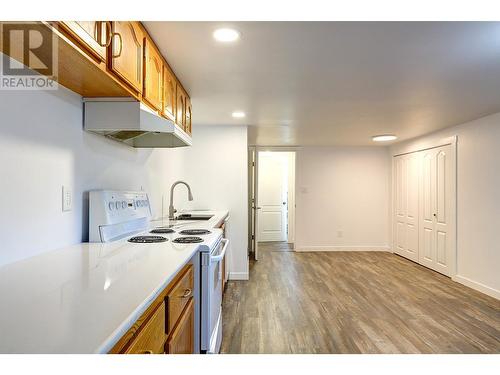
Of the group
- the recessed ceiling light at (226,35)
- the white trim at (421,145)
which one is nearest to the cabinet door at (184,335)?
the recessed ceiling light at (226,35)

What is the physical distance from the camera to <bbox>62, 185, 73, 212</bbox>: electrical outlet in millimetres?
1562

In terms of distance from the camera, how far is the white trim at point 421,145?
4387mm

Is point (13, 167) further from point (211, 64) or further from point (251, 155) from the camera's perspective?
point (251, 155)

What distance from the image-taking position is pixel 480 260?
152 inches

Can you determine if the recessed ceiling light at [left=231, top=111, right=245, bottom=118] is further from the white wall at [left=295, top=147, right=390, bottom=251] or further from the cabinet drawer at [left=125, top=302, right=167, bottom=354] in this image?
the white wall at [left=295, top=147, right=390, bottom=251]

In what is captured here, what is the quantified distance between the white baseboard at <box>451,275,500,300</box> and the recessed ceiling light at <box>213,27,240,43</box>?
3900 mm

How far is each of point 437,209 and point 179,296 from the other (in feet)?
15.1

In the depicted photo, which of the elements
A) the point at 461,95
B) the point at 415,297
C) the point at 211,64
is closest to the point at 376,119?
the point at 461,95

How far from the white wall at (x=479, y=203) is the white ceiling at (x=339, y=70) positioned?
0.29m

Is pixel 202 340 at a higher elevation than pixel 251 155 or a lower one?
lower

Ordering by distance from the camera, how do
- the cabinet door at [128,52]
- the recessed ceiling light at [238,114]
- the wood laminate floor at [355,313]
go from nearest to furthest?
1. the cabinet door at [128,52]
2. the wood laminate floor at [355,313]
3. the recessed ceiling light at [238,114]

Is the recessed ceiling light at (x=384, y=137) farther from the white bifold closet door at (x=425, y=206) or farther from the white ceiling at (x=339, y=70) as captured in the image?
the white ceiling at (x=339, y=70)

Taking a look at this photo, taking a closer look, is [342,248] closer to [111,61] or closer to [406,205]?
[406,205]
